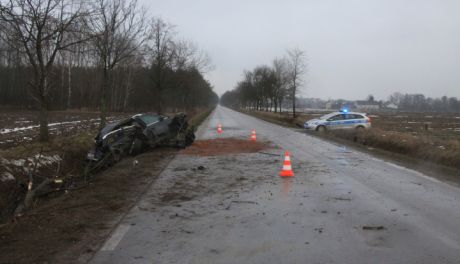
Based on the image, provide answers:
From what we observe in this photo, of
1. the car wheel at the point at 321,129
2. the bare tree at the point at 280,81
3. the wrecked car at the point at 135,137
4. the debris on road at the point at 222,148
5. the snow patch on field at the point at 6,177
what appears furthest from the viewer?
the bare tree at the point at 280,81

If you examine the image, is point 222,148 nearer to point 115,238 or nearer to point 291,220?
point 291,220

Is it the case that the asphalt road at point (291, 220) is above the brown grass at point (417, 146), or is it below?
below

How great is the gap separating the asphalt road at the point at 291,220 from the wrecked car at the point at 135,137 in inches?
121

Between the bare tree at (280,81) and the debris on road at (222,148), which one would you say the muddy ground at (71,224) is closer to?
the debris on road at (222,148)

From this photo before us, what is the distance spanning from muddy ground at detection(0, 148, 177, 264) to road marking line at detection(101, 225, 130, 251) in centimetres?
11

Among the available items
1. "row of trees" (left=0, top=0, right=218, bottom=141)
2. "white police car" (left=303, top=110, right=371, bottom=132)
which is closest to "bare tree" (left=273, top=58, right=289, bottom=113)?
"row of trees" (left=0, top=0, right=218, bottom=141)

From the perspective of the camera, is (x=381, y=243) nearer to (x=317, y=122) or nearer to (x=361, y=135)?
(x=361, y=135)

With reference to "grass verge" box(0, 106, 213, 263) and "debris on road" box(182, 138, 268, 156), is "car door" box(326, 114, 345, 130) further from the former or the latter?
"grass verge" box(0, 106, 213, 263)

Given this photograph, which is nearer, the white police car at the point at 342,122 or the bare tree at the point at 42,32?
the bare tree at the point at 42,32

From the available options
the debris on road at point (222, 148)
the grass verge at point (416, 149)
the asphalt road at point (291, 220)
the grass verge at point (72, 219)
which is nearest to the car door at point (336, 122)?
the grass verge at point (416, 149)

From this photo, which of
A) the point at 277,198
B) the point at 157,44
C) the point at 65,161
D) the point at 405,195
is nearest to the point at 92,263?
the point at 277,198

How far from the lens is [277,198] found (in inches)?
341

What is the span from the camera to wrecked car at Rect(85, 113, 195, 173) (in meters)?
14.1

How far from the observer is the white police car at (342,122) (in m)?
30.8
